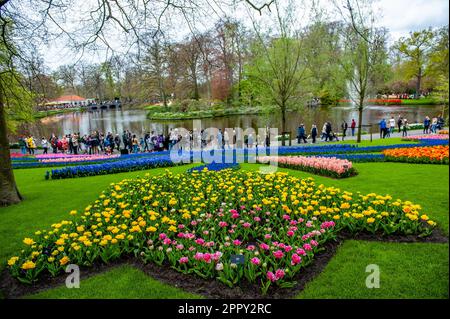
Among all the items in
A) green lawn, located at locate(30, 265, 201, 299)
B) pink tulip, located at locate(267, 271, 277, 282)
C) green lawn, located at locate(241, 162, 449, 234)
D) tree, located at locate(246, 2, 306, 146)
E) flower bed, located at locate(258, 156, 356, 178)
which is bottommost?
green lawn, located at locate(30, 265, 201, 299)

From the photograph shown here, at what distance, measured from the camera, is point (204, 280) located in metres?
4.31

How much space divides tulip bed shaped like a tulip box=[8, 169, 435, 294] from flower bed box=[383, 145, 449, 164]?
5181mm

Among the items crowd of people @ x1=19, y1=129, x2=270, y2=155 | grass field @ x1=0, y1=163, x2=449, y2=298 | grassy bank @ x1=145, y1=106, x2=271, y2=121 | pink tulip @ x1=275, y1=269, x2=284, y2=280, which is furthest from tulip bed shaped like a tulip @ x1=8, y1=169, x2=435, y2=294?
grassy bank @ x1=145, y1=106, x2=271, y2=121

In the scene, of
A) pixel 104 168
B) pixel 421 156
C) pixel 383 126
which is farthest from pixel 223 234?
pixel 383 126

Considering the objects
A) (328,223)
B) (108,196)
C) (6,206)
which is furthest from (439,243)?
(6,206)

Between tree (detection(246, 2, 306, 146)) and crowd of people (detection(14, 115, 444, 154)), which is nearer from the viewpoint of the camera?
tree (detection(246, 2, 306, 146))

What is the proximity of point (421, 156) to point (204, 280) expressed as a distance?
1004 cm

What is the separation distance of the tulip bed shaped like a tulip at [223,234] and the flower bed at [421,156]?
17.0 feet

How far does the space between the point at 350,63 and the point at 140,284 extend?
742 inches

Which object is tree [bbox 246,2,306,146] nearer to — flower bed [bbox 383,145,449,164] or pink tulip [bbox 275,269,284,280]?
flower bed [bbox 383,145,449,164]

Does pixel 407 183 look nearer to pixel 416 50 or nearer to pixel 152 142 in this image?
pixel 152 142

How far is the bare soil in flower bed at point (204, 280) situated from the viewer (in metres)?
4.01

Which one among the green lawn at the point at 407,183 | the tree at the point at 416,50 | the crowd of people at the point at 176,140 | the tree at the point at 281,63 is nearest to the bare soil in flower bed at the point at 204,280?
the green lawn at the point at 407,183

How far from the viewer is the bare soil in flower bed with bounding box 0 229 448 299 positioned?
13.2 feet
